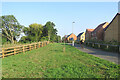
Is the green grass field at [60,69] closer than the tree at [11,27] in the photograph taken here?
Yes

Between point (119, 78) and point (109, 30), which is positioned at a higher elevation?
point (109, 30)

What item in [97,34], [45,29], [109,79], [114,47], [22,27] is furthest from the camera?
[45,29]

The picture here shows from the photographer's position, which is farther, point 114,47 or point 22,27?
point 22,27

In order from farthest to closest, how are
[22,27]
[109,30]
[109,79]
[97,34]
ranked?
[22,27]
[97,34]
[109,30]
[109,79]

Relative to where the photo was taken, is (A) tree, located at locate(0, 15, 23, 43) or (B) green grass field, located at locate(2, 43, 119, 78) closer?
(B) green grass field, located at locate(2, 43, 119, 78)

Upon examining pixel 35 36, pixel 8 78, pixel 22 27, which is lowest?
pixel 8 78

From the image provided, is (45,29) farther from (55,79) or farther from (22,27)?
(55,79)

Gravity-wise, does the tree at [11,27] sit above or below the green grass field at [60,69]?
above

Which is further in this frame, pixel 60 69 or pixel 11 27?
pixel 11 27

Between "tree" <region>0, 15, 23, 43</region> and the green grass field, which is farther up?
"tree" <region>0, 15, 23, 43</region>

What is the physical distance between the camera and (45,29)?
66.5 meters

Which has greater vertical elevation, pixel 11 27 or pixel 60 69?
pixel 11 27

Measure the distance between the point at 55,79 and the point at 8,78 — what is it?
83.4 inches

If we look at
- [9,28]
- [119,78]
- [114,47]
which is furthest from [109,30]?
[9,28]
